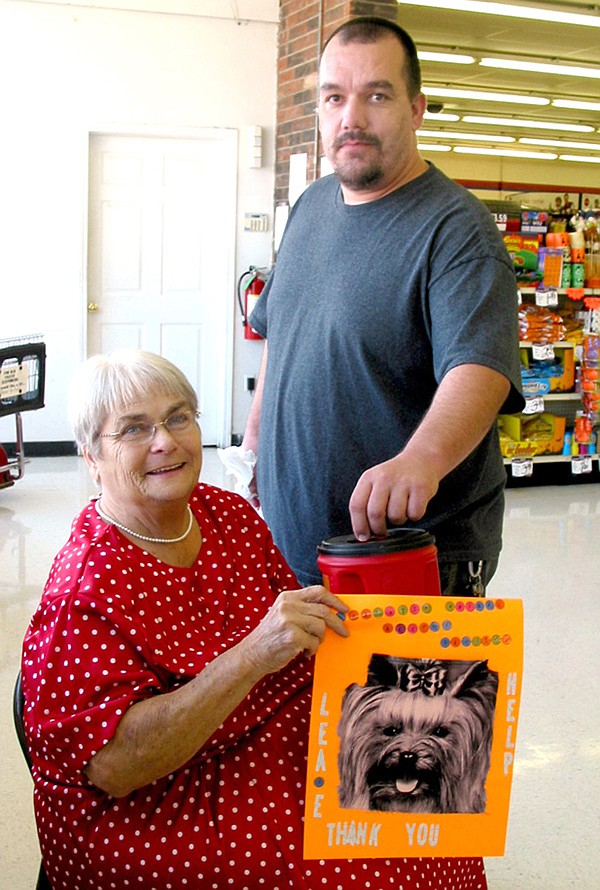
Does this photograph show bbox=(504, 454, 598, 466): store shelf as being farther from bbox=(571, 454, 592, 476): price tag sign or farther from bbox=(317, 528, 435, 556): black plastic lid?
bbox=(317, 528, 435, 556): black plastic lid

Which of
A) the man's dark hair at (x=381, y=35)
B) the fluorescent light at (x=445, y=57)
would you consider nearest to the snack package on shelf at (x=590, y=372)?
the fluorescent light at (x=445, y=57)

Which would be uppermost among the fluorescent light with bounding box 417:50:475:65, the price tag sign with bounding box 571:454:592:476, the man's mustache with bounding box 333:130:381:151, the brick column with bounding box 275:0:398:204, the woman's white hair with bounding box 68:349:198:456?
the fluorescent light with bounding box 417:50:475:65

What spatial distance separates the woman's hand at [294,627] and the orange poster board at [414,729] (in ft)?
0.07

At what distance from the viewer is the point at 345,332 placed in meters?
2.03

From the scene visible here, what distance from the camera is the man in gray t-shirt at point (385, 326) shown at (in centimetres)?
186

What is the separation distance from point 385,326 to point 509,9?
6260 millimetres

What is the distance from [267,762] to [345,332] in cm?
83

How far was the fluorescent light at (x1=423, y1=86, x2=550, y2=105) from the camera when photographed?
12047mm

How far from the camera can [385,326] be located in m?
1.98

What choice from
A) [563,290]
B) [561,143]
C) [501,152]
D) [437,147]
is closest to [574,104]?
[561,143]

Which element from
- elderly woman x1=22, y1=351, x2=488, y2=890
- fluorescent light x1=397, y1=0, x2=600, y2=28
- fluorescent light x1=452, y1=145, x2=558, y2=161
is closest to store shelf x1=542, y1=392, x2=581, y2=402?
fluorescent light x1=397, y1=0, x2=600, y2=28

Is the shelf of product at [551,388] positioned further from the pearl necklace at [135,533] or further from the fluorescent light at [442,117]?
the fluorescent light at [442,117]

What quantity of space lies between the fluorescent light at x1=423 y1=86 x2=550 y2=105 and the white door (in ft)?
15.2

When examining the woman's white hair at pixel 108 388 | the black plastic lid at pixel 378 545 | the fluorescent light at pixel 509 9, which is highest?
the fluorescent light at pixel 509 9
